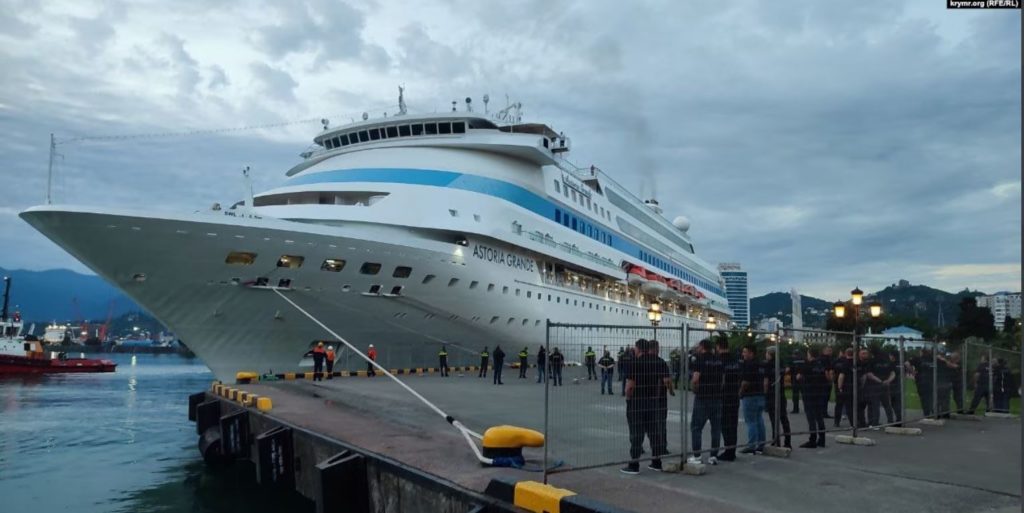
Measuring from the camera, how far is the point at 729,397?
8133 millimetres

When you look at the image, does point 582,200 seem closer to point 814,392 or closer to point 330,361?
point 330,361

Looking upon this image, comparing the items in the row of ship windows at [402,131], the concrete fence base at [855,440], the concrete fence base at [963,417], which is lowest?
the concrete fence base at [963,417]

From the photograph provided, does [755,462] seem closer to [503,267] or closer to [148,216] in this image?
[148,216]

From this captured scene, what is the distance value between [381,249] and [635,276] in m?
18.8

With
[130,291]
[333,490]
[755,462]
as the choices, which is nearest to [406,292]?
[130,291]

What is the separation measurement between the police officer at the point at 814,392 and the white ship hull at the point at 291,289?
11332 millimetres

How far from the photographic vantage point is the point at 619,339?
8.31 meters

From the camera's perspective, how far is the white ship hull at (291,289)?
15141mm

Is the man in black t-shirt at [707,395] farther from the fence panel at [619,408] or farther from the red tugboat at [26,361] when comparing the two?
the red tugboat at [26,361]

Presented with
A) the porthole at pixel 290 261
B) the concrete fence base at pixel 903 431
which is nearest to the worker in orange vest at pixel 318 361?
the porthole at pixel 290 261

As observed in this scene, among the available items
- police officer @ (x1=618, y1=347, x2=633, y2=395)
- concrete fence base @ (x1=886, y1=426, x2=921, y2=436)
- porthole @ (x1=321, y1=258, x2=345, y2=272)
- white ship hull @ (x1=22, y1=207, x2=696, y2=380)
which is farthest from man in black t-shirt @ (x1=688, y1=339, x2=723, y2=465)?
porthole @ (x1=321, y1=258, x2=345, y2=272)

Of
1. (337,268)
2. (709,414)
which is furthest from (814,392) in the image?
(337,268)

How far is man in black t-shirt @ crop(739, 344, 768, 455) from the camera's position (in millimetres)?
8289

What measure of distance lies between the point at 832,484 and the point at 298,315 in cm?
1442
